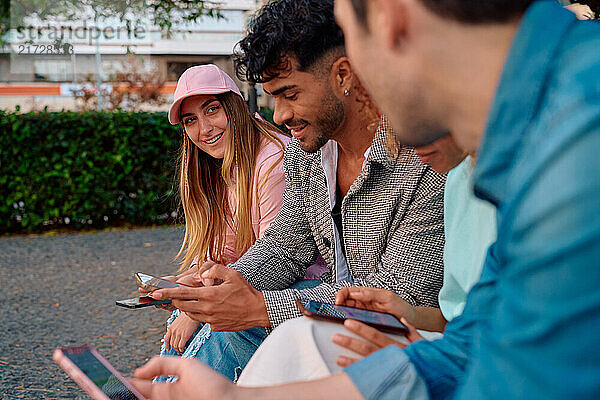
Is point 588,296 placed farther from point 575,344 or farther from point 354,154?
point 354,154

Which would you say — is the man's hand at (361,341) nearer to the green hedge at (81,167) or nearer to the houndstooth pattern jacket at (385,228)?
the houndstooth pattern jacket at (385,228)

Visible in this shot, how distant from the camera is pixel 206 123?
140 inches

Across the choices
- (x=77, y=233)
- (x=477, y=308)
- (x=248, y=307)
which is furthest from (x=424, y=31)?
(x=77, y=233)

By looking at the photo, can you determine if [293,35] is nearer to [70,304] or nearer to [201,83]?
[201,83]

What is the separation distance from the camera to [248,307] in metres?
2.23

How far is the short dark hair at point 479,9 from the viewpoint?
0.90m

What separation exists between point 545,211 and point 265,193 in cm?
240

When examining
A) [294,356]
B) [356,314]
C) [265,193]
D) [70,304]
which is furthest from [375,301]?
[70,304]

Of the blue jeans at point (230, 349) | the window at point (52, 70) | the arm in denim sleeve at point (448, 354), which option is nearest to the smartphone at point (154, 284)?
the blue jeans at point (230, 349)

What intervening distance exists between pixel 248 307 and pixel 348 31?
134 centimetres

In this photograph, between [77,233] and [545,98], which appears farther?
[77,233]

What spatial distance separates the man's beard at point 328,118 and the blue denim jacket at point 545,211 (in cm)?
144

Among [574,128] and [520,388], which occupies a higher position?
[574,128]

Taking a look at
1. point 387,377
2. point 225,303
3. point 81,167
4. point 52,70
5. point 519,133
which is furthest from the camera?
point 52,70
